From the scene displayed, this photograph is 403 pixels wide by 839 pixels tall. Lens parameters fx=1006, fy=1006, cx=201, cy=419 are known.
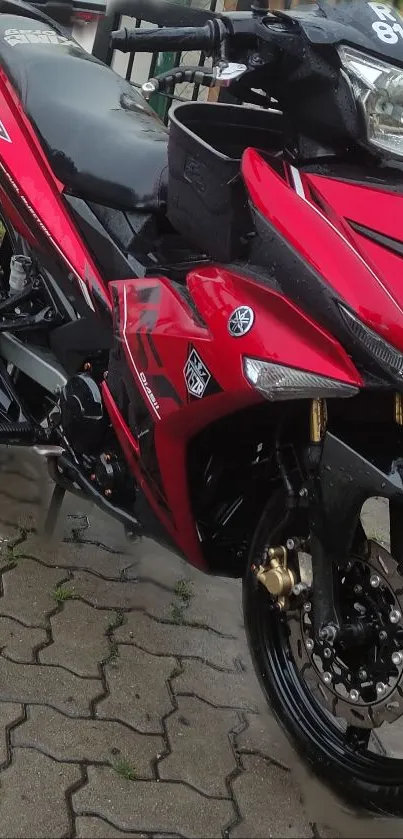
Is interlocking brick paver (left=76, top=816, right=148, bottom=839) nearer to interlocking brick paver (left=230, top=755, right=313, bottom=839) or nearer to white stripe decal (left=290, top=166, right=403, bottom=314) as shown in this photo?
interlocking brick paver (left=230, top=755, right=313, bottom=839)

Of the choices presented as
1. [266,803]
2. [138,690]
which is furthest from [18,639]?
[266,803]

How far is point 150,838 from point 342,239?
4.26 feet

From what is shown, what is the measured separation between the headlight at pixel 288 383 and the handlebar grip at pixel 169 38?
2.09ft

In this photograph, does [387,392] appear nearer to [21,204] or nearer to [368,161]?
[368,161]

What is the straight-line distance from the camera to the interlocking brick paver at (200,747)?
2285 millimetres

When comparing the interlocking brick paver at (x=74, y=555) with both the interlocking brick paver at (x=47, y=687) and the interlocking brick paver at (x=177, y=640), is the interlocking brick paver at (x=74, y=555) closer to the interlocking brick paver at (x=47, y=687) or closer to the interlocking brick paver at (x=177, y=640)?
the interlocking brick paver at (x=177, y=640)

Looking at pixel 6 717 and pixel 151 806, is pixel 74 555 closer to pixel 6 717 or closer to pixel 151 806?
pixel 6 717

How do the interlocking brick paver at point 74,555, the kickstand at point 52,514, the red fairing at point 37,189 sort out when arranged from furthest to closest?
1. the kickstand at point 52,514
2. the interlocking brick paver at point 74,555
3. the red fairing at point 37,189

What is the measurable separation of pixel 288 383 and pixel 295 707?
0.89m

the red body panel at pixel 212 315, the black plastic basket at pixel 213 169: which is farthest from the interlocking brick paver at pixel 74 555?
the black plastic basket at pixel 213 169

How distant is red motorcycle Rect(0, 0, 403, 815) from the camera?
175cm

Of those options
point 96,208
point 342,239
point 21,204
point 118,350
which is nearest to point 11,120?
point 21,204

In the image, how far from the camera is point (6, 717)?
7.79 ft

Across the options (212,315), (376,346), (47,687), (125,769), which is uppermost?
(376,346)
